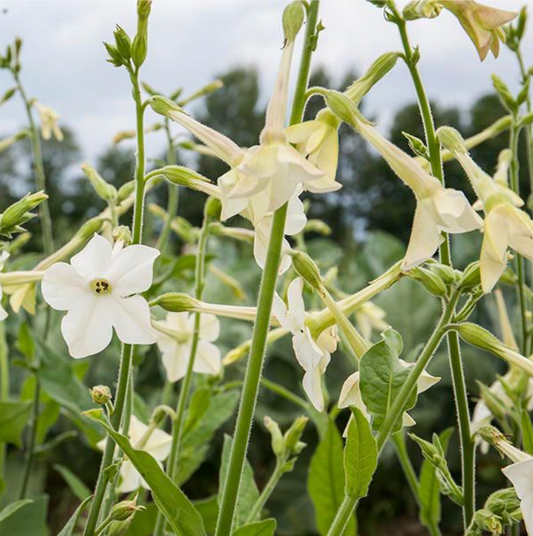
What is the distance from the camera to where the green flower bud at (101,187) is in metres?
0.68

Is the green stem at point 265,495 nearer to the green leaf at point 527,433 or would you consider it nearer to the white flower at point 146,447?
the white flower at point 146,447

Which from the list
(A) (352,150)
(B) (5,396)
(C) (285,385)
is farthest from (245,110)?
(B) (5,396)

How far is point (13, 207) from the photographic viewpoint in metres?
0.57

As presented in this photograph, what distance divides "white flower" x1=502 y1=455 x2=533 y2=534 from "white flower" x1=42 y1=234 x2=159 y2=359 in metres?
0.24

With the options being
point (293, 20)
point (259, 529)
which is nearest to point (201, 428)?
point (259, 529)

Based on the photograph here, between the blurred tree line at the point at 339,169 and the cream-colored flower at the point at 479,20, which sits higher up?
the cream-colored flower at the point at 479,20

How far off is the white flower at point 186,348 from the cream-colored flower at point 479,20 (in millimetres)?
424

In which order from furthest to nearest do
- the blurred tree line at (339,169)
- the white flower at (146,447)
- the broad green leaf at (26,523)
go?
the blurred tree line at (339,169), the broad green leaf at (26,523), the white flower at (146,447)

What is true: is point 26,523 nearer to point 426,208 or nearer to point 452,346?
point 452,346

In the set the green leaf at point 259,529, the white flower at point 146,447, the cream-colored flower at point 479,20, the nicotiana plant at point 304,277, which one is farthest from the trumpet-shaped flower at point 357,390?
the white flower at point 146,447

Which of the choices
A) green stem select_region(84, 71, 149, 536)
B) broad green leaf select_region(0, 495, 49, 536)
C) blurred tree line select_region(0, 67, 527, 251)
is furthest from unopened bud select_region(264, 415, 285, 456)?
blurred tree line select_region(0, 67, 527, 251)

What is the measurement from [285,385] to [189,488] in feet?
1.50

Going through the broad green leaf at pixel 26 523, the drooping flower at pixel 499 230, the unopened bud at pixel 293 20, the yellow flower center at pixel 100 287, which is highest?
Answer: the unopened bud at pixel 293 20

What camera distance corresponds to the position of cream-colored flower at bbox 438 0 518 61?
0.43 meters
